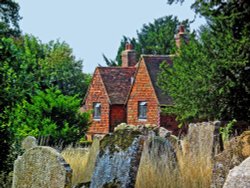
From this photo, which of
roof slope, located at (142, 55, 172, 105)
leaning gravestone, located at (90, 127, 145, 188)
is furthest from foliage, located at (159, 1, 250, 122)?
leaning gravestone, located at (90, 127, 145, 188)

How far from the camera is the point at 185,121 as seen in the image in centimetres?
3684

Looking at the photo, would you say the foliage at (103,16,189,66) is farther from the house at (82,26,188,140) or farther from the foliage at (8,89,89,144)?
the foliage at (8,89,89,144)

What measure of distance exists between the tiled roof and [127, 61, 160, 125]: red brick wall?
1.76m

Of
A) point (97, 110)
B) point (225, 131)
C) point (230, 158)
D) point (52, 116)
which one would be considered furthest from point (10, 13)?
point (230, 158)

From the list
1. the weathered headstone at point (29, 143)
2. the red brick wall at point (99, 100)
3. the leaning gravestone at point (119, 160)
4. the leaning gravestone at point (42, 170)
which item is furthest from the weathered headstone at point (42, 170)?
the red brick wall at point (99, 100)

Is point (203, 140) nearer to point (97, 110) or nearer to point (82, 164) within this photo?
point (82, 164)

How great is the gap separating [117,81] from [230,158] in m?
44.2

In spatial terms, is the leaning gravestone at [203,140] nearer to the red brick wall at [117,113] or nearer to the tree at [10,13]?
the tree at [10,13]

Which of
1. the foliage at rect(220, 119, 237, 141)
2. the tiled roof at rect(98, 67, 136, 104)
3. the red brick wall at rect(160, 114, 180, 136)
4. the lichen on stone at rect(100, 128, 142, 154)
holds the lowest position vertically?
the lichen on stone at rect(100, 128, 142, 154)

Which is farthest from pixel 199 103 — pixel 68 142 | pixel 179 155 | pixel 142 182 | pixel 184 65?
pixel 142 182

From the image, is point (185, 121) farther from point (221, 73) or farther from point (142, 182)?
point (142, 182)

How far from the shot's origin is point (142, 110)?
47.1m

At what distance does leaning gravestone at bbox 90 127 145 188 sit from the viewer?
27.3ft

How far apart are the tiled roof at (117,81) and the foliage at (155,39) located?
910 inches
